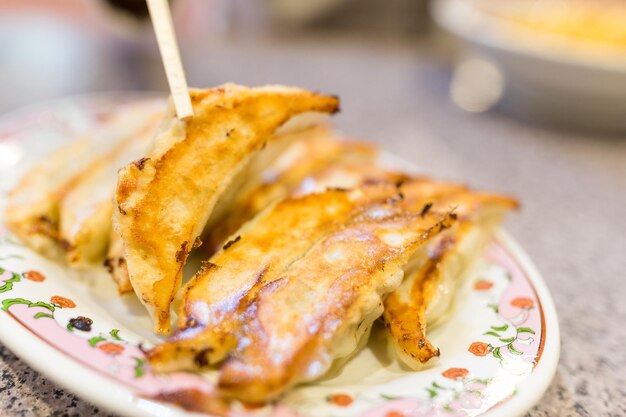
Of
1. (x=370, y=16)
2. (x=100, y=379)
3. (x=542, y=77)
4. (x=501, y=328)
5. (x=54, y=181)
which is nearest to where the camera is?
(x=100, y=379)

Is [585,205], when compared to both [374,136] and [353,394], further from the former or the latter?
[353,394]

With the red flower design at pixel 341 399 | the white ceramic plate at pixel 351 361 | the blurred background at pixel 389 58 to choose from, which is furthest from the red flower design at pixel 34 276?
the blurred background at pixel 389 58

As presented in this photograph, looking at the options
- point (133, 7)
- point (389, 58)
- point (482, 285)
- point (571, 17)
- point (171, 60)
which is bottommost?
point (389, 58)

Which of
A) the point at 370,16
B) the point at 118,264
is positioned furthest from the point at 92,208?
the point at 370,16

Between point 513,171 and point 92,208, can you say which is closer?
point 92,208

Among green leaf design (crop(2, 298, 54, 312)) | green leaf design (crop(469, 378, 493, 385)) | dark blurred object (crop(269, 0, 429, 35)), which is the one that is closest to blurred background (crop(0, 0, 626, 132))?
dark blurred object (crop(269, 0, 429, 35))

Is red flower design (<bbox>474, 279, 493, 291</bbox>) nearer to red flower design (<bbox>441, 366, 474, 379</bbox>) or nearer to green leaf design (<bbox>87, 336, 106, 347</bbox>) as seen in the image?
red flower design (<bbox>441, 366, 474, 379</bbox>)

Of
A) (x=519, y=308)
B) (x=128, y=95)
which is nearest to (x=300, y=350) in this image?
(x=519, y=308)

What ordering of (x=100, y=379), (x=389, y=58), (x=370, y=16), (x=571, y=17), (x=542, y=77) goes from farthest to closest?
(x=370, y=16), (x=389, y=58), (x=571, y=17), (x=542, y=77), (x=100, y=379)

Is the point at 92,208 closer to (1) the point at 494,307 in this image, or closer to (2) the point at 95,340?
(2) the point at 95,340
